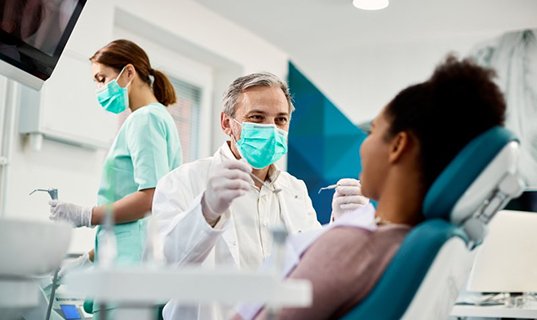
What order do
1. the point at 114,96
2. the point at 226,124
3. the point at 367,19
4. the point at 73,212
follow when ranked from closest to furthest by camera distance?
the point at 226,124, the point at 73,212, the point at 114,96, the point at 367,19

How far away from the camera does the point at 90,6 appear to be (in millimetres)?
3201

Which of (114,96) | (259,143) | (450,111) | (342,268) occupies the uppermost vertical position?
(114,96)

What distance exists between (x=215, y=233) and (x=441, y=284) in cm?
58

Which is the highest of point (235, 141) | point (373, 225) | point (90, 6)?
point (90, 6)

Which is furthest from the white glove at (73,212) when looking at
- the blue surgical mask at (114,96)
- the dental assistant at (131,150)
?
the blue surgical mask at (114,96)

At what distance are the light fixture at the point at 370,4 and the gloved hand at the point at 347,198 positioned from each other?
7.69 ft

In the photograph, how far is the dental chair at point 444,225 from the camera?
1018 mm

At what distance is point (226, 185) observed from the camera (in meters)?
1.40

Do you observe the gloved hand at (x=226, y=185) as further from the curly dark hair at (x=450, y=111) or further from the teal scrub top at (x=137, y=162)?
the teal scrub top at (x=137, y=162)

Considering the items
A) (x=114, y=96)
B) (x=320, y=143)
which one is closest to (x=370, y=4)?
(x=320, y=143)

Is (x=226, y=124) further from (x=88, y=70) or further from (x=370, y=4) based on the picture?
(x=370, y=4)

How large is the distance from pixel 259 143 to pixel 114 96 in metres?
0.77

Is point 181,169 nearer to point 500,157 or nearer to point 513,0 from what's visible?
point 500,157

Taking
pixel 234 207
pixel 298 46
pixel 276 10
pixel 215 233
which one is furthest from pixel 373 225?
pixel 298 46
